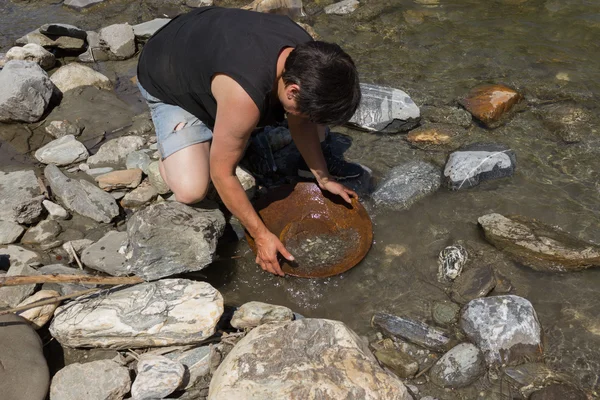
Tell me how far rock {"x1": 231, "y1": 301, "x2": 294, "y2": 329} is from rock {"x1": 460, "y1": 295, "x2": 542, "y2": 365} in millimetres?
1002

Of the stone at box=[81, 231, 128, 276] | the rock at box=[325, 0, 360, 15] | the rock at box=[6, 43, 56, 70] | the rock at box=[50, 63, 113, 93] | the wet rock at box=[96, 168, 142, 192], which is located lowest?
the stone at box=[81, 231, 128, 276]

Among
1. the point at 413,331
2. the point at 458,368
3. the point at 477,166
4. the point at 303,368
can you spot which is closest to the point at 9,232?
the point at 303,368

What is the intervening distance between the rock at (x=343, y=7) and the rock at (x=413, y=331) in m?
4.28

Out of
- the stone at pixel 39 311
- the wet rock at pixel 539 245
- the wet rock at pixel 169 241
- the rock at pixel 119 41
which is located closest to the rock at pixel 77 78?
the rock at pixel 119 41

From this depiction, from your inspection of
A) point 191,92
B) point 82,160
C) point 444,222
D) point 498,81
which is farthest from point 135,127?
point 498,81

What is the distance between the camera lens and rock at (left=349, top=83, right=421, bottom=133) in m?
4.28

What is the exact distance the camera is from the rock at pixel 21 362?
238 cm

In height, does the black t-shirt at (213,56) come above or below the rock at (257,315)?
above

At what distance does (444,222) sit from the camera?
3.60 metres

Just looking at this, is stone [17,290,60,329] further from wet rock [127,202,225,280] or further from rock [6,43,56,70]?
rock [6,43,56,70]

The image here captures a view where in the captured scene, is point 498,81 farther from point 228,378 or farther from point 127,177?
point 228,378

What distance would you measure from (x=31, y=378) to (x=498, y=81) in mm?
4361

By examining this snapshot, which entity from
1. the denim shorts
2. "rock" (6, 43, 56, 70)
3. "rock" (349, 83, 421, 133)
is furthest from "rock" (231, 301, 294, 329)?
"rock" (6, 43, 56, 70)

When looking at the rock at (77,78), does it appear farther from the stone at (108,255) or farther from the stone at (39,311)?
the stone at (39,311)
